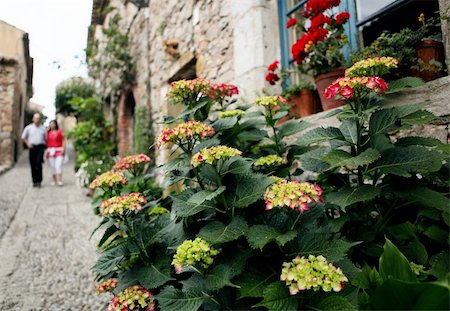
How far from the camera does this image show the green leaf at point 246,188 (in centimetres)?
134

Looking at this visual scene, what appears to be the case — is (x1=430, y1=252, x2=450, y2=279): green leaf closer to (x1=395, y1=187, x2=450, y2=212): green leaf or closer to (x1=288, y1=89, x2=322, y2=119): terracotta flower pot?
(x1=395, y1=187, x2=450, y2=212): green leaf

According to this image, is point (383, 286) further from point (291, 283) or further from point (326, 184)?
point (326, 184)

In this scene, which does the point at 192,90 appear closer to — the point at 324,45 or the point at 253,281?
the point at 253,281

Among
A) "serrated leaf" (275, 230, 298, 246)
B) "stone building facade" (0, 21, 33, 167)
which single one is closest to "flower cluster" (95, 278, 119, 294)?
"serrated leaf" (275, 230, 298, 246)

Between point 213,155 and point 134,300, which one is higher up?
point 213,155

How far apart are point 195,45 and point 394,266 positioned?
13.0ft

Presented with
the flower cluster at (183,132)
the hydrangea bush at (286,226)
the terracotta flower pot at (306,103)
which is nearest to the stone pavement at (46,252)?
the hydrangea bush at (286,226)

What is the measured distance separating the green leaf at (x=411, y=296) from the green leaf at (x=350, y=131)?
0.84 metres

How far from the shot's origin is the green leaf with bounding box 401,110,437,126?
1514 mm

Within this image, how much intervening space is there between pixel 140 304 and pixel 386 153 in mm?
1239

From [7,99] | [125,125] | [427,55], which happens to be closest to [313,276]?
[427,55]

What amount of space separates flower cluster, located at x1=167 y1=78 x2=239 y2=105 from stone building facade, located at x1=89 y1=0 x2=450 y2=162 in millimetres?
437

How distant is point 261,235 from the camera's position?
121 centimetres

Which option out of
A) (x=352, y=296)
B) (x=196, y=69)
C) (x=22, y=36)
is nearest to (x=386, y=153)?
(x=352, y=296)
